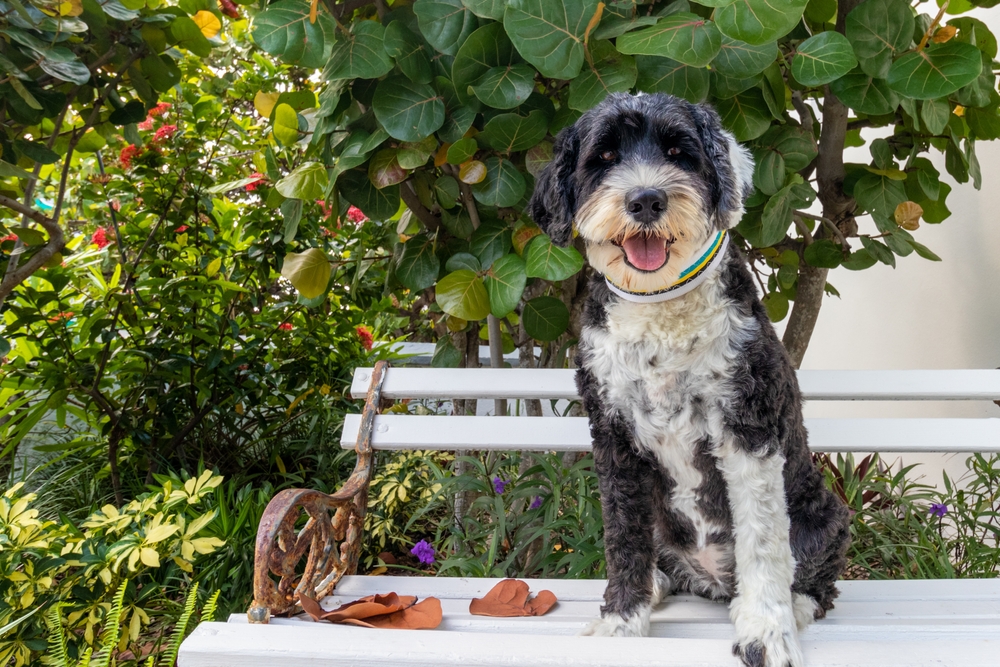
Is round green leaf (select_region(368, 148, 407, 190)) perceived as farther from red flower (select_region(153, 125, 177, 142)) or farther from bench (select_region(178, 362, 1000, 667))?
red flower (select_region(153, 125, 177, 142))

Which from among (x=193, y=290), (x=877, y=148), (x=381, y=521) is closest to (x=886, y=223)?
(x=877, y=148)

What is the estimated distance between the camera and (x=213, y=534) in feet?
8.03

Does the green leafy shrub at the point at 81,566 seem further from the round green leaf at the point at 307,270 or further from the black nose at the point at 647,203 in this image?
the black nose at the point at 647,203

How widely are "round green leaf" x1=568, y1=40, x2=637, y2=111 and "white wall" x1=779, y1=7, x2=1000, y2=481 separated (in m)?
1.92

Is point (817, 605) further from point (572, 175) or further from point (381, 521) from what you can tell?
point (381, 521)

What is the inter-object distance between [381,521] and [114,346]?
1.24 m

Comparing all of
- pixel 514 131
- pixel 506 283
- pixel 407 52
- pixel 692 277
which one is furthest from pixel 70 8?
pixel 692 277

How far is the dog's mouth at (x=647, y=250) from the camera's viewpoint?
1.37m

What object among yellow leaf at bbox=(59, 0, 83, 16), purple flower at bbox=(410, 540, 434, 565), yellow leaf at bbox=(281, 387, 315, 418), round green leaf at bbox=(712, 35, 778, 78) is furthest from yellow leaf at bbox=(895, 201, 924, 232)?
yellow leaf at bbox=(281, 387, 315, 418)

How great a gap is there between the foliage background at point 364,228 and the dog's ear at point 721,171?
176 millimetres

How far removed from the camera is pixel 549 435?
85.3 inches

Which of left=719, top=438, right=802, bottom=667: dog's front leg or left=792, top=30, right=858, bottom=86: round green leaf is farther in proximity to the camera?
left=792, top=30, right=858, bottom=86: round green leaf

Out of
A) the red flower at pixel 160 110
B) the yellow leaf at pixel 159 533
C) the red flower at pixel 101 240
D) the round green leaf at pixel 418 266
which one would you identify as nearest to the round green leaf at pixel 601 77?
the round green leaf at pixel 418 266

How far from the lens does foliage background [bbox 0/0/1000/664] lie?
5.86 ft
